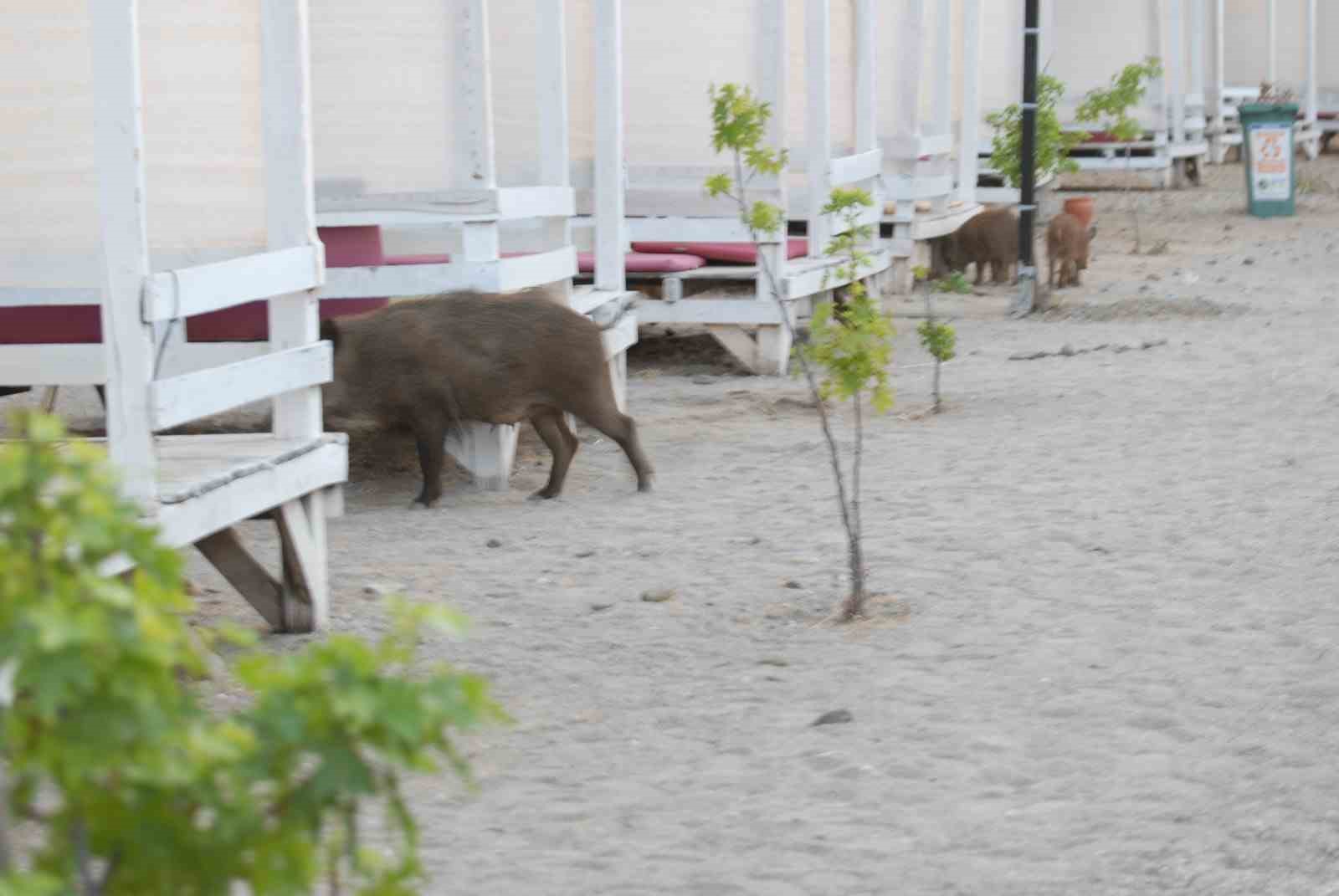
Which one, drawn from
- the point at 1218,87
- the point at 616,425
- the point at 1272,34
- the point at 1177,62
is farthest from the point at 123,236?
the point at 1272,34

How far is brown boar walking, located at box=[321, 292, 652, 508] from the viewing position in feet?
23.4

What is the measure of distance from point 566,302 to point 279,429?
3.04 metres

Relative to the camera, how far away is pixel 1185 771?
167 inches

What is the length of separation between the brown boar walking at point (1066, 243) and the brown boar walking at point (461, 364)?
6.96 metres

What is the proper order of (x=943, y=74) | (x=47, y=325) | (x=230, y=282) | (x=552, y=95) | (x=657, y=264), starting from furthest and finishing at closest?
(x=943, y=74) < (x=657, y=264) < (x=552, y=95) < (x=47, y=325) < (x=230, y=282)

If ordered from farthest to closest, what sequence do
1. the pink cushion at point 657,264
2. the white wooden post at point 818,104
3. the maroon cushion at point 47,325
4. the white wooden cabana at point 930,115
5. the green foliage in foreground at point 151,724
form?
the white wooden cabana at point 930,115
the white wooden post at point 818,104
the pink cushion at point 657,264
the maroon cushion at point 47,325
the green foliage in foreground at point 151,724

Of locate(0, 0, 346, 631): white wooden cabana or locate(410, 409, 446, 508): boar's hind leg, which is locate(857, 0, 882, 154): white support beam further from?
locate(0, 0, 346, 631): white wooden cabana

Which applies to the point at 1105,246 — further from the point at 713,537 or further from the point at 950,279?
the point at 713,537

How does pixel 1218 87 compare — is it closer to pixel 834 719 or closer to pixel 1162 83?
pixel 1162 83

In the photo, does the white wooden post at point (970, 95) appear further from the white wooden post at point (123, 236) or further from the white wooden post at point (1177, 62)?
the white wooden post at point (123, 236)

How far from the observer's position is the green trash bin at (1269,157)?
18766 mm

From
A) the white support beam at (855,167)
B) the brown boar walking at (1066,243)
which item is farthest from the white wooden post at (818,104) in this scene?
the brown boar walking at (1066,243)

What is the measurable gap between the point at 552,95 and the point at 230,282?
11.6 ft

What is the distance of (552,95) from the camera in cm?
811
